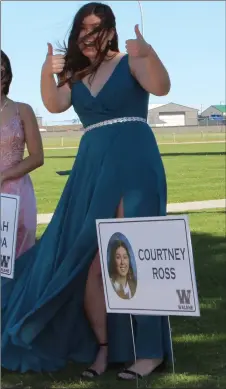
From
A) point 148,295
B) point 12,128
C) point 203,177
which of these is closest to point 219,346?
point 148,295

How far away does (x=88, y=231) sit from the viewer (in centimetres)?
427

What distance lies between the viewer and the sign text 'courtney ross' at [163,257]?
381cm

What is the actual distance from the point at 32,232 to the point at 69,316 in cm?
80

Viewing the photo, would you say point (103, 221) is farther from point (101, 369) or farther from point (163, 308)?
point (101, 369)

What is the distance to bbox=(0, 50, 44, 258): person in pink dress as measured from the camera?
498 centimetres

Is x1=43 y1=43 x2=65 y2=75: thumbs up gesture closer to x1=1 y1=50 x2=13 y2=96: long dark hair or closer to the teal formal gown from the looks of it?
→ the teal formal gown

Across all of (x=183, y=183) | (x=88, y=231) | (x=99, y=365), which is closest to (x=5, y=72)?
(x=88, y=231)

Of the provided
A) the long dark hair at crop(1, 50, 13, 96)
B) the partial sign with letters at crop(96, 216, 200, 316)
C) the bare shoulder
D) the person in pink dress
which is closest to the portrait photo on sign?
the partial sign with letters at crop(96, 216, 200, 316)

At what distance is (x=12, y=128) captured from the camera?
5004 millimetres

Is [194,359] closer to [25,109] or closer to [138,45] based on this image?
[25,109]

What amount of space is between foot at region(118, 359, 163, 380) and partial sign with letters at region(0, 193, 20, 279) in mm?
769

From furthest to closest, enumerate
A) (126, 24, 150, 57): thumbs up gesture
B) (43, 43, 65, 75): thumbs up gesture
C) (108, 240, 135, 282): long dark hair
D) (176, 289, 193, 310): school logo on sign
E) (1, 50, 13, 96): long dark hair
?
(1, 50, 13, 96): long dark hair → (43, 43, 65, 75): thumbs up gesture → (108, 240, 135, 282): long dark hair → (126, 24, 150, 57): thumbs up gesture → (176, 289, 193, 310): school logo on sign

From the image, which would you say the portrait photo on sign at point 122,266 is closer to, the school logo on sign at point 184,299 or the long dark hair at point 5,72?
the school logo on sign at point 184,299

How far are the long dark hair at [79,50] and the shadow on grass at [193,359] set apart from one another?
61.2 inches
